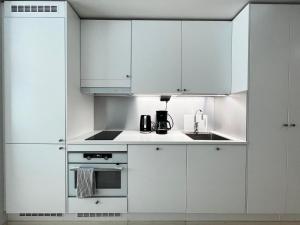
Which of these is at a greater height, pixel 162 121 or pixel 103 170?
pixel 162 121

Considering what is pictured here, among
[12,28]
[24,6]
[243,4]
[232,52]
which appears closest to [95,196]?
[12,28]

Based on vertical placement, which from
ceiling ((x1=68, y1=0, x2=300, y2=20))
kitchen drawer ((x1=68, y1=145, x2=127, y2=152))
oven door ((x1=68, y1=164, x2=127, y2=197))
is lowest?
oven door ((x1=68, y1=164, x2=127, y2=197))

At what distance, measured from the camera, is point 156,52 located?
222 cm

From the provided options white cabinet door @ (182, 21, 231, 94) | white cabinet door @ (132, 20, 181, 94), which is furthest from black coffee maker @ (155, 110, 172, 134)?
white cabinet door @ (182, 21, 231, 94)

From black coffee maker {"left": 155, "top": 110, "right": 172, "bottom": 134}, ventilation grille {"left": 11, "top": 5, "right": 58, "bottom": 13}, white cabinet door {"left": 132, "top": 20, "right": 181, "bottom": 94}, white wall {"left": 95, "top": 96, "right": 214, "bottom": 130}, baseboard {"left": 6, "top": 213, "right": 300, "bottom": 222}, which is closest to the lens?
ventilation grille {"left": 11, "top": 5, "right": 58, "bottom": 13}

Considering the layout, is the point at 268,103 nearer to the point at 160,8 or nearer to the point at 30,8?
the point at 160,8

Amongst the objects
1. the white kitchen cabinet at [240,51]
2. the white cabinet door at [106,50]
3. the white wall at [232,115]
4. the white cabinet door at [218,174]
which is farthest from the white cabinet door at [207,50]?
the white cabinet door at [218,174]

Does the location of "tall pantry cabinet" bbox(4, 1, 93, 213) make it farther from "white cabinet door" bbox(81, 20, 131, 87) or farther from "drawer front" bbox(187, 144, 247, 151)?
"drawer front" bbox(187, 144, 247, 151)

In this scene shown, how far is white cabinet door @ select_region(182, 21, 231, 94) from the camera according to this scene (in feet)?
7.30

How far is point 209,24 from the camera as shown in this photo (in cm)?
223

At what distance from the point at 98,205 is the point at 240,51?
2134 millimetres

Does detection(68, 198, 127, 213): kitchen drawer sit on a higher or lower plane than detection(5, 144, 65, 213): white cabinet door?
lower

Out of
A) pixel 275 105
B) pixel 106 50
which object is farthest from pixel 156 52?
pixel 275 105

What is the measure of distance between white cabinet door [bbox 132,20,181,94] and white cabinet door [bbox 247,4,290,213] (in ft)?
2.51
